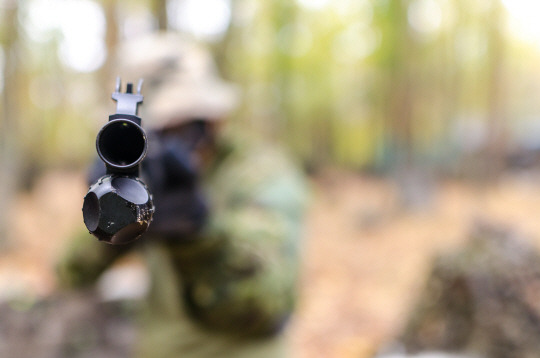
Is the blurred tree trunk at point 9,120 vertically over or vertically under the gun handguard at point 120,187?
over

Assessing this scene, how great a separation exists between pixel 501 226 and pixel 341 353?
9.32ft

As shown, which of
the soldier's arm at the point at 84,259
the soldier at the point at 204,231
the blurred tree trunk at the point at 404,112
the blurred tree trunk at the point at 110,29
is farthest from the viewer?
the blurred tree trunk at the point at 404,112

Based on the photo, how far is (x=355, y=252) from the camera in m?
11.8

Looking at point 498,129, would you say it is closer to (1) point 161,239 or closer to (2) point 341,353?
(2) point 341,353

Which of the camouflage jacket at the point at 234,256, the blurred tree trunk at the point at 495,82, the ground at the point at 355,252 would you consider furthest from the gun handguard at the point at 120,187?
the blurred tree trunk at the point at 495,82

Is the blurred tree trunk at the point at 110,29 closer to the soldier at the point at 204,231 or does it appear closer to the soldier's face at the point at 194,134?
the soldier at the point at 204,231

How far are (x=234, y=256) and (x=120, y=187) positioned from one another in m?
1.57

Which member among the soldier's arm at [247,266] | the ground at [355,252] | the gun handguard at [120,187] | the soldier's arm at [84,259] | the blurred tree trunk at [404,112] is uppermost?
the blurred tree trunk at [404,112]

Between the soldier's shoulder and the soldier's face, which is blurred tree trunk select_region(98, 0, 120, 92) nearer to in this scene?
the soldier's shoulder

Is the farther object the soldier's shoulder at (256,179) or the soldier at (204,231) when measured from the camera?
the soldier's shoulder at (256,179)

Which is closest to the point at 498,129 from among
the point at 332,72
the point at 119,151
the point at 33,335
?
the point at 332,72

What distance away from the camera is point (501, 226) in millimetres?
4203

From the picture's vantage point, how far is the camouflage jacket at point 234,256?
2.06 m

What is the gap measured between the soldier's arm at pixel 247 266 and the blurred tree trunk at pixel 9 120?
28.7ft
